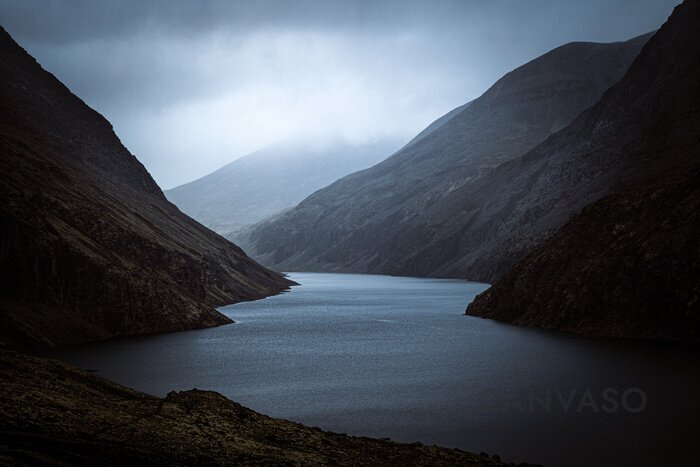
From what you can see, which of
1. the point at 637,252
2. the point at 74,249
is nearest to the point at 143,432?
the point at 74,249

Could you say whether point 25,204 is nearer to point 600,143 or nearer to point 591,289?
point 591,289

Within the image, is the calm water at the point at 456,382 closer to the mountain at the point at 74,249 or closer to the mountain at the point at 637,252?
the mountain at the point at 74,249

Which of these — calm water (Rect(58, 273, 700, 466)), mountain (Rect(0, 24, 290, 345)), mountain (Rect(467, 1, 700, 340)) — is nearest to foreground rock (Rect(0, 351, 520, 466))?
calm water (Rect(58, 273, 700, 466))

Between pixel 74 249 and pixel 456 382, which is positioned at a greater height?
pixel 74 249

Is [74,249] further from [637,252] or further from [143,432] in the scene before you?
[637,252]

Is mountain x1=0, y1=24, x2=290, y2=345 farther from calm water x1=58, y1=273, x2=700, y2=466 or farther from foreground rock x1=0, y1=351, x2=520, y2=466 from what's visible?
A: foreground rock x1=0, y1=351, x2=520, y2=466

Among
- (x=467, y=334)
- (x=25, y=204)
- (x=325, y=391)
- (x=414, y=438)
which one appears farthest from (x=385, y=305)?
(x=414, y=438)
